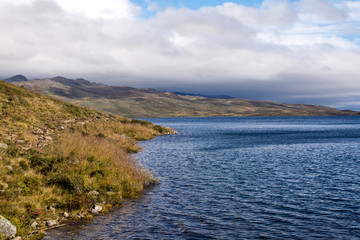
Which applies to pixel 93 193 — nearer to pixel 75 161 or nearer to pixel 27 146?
pixel 75 161

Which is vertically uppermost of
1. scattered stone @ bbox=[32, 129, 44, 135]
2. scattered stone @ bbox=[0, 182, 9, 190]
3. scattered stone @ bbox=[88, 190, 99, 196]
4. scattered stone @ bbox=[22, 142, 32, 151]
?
scattered stone @ bbox=[32, 129, 44, 135]

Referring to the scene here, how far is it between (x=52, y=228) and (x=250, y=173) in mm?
20700

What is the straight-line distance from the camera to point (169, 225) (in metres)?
16.4

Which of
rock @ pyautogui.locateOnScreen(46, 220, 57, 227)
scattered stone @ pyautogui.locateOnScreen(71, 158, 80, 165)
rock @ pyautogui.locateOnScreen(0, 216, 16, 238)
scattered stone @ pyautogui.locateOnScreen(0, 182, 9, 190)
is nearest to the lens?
rock @ pyautogui.locateOnScreen(0, 216, 16, 238)

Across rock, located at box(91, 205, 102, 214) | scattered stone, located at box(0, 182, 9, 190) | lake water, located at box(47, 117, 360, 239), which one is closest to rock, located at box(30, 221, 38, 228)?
lake water, located at box(47, 117, 360, 239)

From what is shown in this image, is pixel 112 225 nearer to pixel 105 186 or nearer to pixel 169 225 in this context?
pixel 169 225

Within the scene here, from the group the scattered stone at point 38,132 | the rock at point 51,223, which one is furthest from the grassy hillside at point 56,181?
the scattered stone at point 38,132

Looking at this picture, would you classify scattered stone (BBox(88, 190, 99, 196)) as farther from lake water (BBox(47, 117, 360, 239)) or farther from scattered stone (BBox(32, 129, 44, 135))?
scattered stone (BBox(32, 129, 44, 135))

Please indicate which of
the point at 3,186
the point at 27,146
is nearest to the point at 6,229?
the point at 3,186

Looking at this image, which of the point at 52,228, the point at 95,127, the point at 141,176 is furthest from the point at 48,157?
the point at 95,127

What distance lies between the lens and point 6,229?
518 inches

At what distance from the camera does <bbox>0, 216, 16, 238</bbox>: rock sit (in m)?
13.0

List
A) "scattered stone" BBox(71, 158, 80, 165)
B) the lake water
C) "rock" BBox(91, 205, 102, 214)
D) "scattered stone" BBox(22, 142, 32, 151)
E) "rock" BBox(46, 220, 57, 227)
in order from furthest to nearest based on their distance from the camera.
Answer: "scattered stone" BBox(22, 142, 32, 151), "scattered stone" BBox(71, 158, 80, 165), "rock" BBox(91, 205, 102, 214), "rock" BBox(46, 220, 57, 227), the lake water

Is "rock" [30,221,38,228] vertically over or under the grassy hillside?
under
